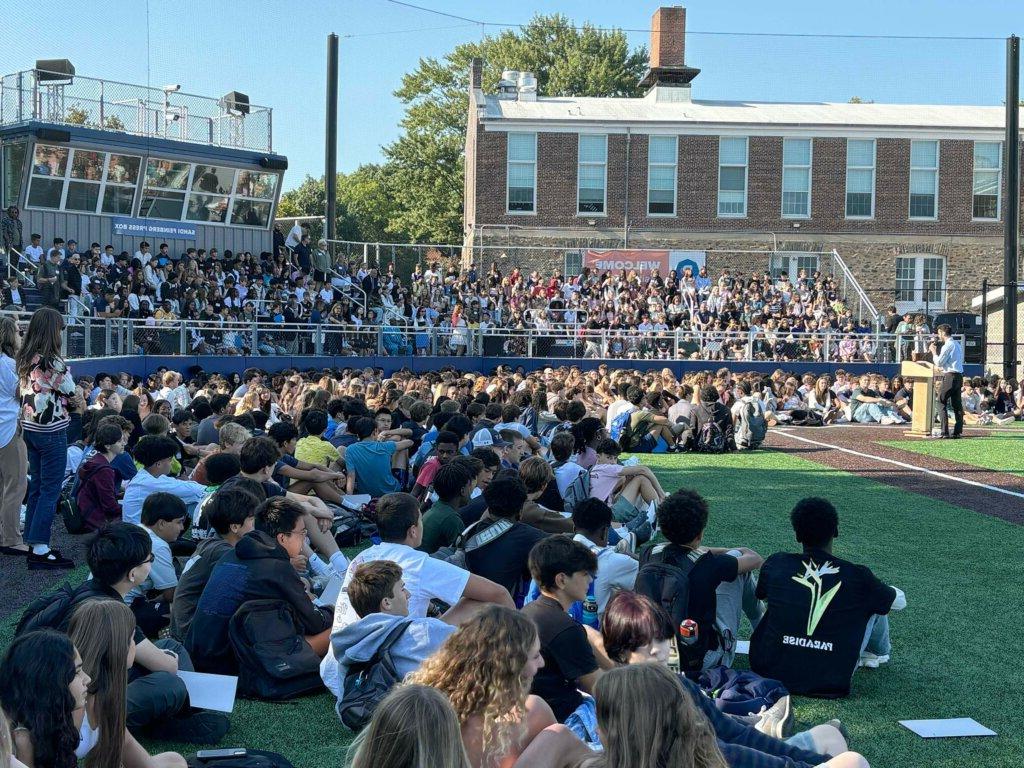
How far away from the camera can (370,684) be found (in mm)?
5738

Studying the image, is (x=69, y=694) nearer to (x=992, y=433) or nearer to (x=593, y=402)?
(x=593, y=402)

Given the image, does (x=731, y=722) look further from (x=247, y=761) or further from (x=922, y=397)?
(x=922, y=397)

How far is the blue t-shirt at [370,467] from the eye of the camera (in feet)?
39.0

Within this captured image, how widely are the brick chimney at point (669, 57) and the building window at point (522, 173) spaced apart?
19.1 ft

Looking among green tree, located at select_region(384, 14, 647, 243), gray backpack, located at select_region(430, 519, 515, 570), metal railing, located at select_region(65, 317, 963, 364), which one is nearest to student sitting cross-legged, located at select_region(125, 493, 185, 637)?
gray backpack, located at select_region(430, 519, 515, 570)

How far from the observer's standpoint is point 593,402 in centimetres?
1973

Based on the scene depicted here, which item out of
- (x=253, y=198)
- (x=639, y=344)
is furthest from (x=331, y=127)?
(x=639, y=344)

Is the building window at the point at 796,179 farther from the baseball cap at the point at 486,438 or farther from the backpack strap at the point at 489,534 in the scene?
the backpack strap at the point at 489,534

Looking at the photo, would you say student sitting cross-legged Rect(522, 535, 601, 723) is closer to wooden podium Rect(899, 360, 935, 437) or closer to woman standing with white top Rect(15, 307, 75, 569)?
woman standing with white top Rect(15, 307, 75, 569)

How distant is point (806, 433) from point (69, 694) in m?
20.9

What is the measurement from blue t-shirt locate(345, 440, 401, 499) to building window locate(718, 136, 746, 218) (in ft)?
104

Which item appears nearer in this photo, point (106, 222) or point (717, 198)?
point (106, 222)

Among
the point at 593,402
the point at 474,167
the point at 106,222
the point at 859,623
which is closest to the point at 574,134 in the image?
the point at 474,167

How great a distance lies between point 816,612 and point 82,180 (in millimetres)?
28146
